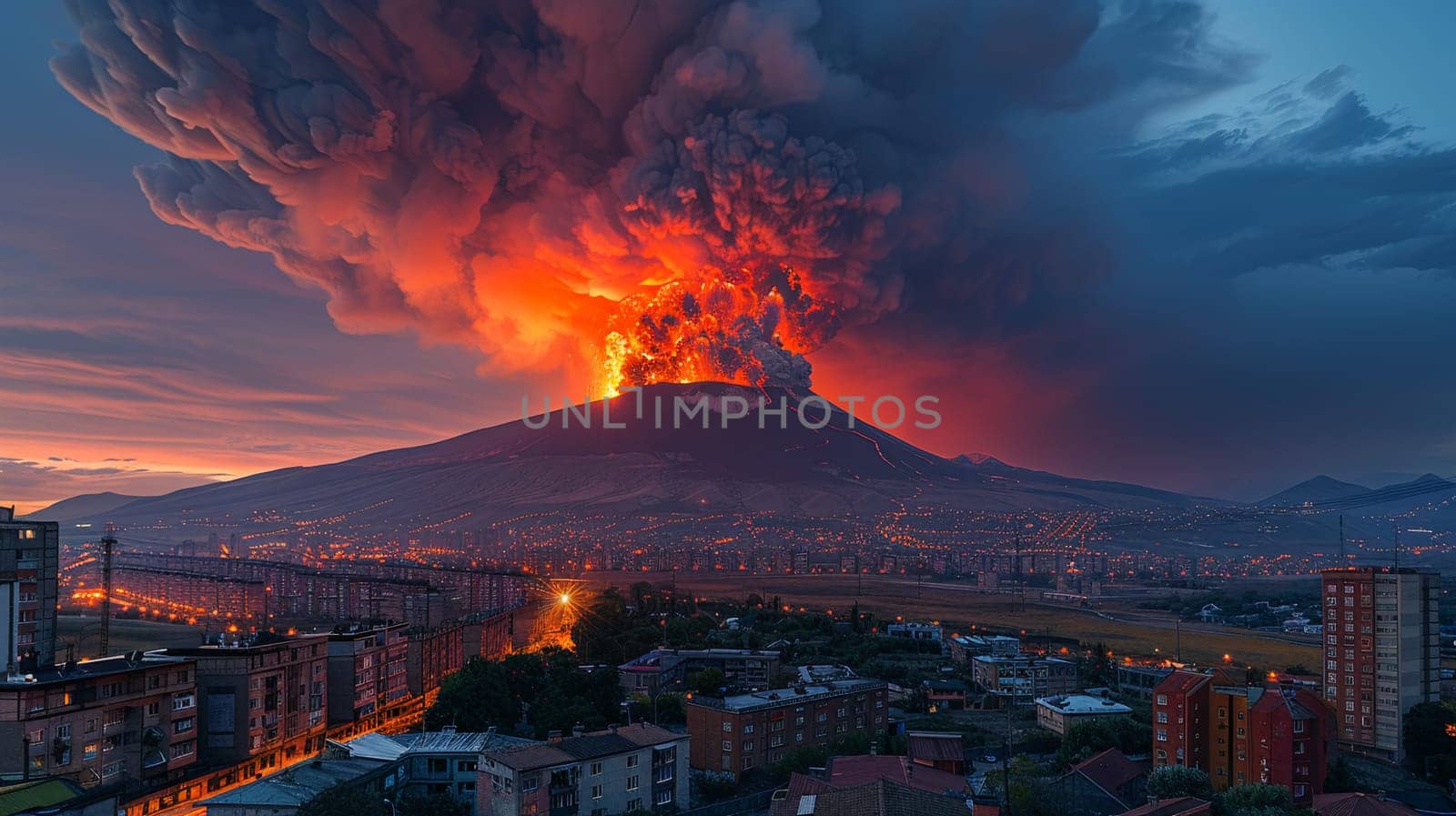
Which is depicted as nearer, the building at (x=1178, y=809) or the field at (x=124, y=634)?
the building at (x=1178, y=809)

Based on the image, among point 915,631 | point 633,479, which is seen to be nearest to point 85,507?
point 633,479

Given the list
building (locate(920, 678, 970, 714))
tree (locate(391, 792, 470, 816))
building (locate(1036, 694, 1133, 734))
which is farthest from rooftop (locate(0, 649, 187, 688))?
building (locate(1036, 694, 1133, 734))

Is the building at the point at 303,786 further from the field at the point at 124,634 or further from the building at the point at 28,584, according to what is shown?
the field at the point at 124,634

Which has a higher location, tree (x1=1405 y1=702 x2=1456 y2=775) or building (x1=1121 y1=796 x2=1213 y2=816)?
building (x1=1121 y1=796 x2=1213 y2=816)

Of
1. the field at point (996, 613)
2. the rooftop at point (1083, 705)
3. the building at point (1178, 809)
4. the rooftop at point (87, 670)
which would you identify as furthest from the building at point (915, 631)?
the rooftop at point (87, 670)

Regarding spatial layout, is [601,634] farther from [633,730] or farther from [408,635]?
[633,730]

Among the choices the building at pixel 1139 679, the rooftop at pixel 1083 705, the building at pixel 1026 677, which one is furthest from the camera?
the building at pixel 1026 677

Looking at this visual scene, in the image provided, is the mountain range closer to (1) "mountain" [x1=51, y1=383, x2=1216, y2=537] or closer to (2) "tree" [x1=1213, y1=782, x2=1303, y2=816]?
(1) "mountain" [x1=51, y1=383, x2=1216, y2=537]
